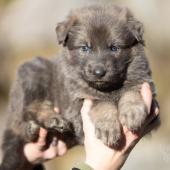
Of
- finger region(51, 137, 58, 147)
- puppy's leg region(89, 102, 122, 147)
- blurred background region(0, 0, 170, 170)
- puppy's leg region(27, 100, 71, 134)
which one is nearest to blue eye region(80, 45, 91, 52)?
puppy's leg region(89, 102, 122, 147)

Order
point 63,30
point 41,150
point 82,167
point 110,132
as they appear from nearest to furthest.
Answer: point 82,167 < point 110,132 < point 63,30 < point 41,150

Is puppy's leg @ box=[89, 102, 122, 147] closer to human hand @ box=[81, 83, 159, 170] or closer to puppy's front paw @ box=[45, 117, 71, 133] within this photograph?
human hand @ box=[81, 83, 159, 170]

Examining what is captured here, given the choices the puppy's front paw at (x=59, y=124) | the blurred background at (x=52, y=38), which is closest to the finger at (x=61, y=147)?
the puppy's front paw at (x=59, y=124)

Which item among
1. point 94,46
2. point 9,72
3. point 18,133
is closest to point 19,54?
point 9,72

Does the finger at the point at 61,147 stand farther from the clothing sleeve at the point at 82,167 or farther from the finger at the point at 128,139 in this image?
the clothing sleeve at the point at 82,167

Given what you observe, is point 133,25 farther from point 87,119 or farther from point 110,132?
point 110,132

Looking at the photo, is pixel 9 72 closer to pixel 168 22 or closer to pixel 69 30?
pixel 168 22

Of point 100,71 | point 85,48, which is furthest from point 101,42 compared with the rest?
point 100,71
